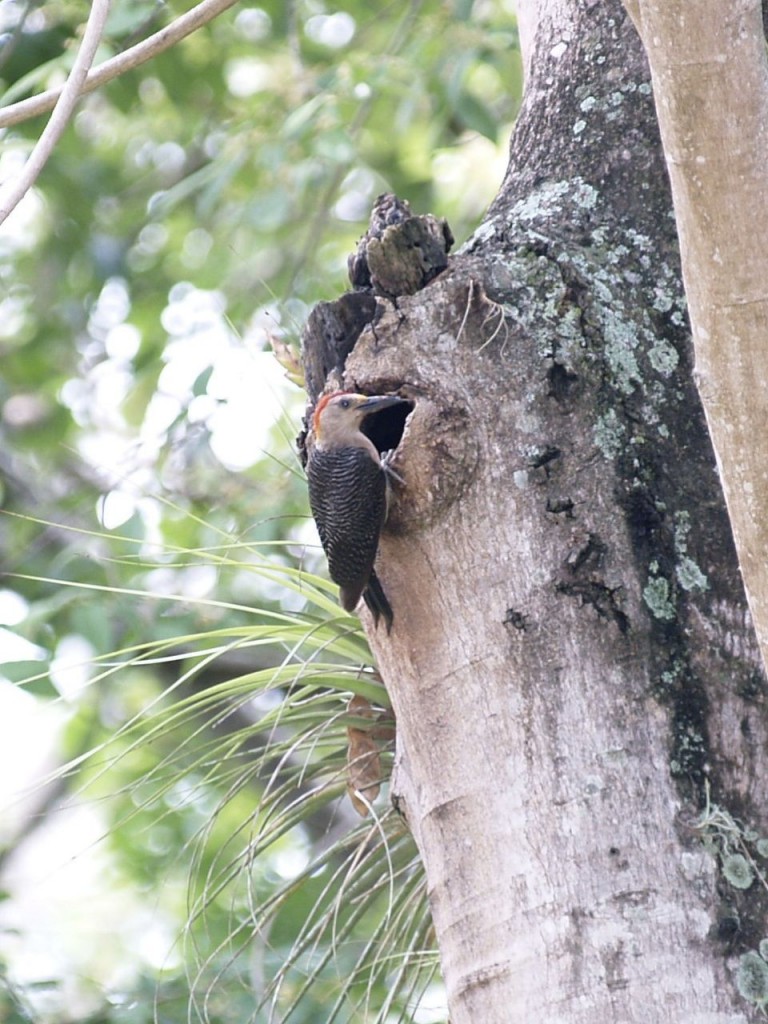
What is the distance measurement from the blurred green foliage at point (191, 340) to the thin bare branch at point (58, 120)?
3.09ft

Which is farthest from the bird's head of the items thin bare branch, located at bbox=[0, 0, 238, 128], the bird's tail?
thin bare branch, located at bbox=[0, 0, 238, 128]

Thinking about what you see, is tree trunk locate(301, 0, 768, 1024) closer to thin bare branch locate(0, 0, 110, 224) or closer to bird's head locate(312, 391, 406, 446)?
bird's head locate(312, 391, 406, 446)

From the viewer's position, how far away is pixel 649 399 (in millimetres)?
2018

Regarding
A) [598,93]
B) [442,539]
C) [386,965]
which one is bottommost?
[386,965]

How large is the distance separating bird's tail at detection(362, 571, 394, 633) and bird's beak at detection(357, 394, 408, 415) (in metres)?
0.28

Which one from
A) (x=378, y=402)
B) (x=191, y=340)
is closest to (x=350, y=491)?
(x=378, y=402)

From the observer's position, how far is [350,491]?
2.16m

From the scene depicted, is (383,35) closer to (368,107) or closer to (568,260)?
(368,107)

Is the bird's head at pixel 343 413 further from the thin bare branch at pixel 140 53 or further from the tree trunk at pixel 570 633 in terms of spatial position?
the thin bare branch at pixel 140 53

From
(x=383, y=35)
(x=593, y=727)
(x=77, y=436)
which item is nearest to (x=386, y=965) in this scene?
(x=593, y=727)

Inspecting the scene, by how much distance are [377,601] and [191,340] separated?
3.25 metres

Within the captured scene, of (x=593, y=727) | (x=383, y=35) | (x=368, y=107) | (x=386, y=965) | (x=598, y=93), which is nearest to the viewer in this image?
(x=593, y=727)

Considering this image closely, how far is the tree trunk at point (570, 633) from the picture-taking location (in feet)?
5.56

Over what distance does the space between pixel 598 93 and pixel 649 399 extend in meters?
0.63
